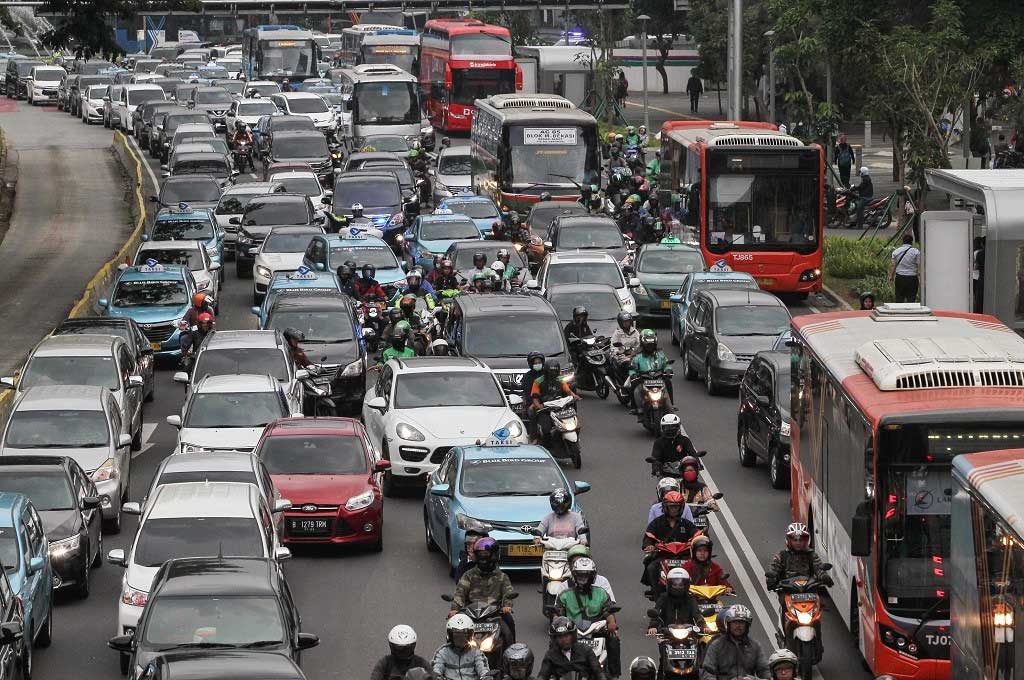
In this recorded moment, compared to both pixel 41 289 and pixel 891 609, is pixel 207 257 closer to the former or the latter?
pixel 41 289

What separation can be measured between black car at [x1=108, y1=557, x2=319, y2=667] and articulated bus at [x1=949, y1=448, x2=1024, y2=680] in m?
4.87

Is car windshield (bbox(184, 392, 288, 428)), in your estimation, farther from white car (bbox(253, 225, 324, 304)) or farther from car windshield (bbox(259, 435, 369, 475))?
white car (bbox(253, 225, 324, 304))

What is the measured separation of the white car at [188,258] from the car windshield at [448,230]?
17.2 ft

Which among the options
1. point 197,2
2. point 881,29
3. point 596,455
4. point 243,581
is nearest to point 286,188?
point 197,2

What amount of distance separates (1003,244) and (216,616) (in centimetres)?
1163

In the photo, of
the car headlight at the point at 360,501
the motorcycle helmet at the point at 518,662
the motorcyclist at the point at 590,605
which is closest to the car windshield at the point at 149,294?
the car headlight at the point at 360,501

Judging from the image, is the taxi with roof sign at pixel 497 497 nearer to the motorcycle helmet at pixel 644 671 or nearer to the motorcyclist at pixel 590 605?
the motorcyclist at pixel 590 605

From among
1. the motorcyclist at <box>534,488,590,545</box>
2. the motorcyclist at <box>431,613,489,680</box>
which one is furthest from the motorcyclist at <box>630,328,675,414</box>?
the motorcyclist at <box>431,613,489,680</box>

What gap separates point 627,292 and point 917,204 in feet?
32.0

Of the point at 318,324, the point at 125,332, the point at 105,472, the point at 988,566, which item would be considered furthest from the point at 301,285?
the point at 988,566

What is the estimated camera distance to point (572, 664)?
14.3 meters

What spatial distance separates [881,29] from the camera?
42531mm

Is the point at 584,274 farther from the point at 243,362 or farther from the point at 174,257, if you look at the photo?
the point at 243,362

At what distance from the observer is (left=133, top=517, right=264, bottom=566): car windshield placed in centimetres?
1789
